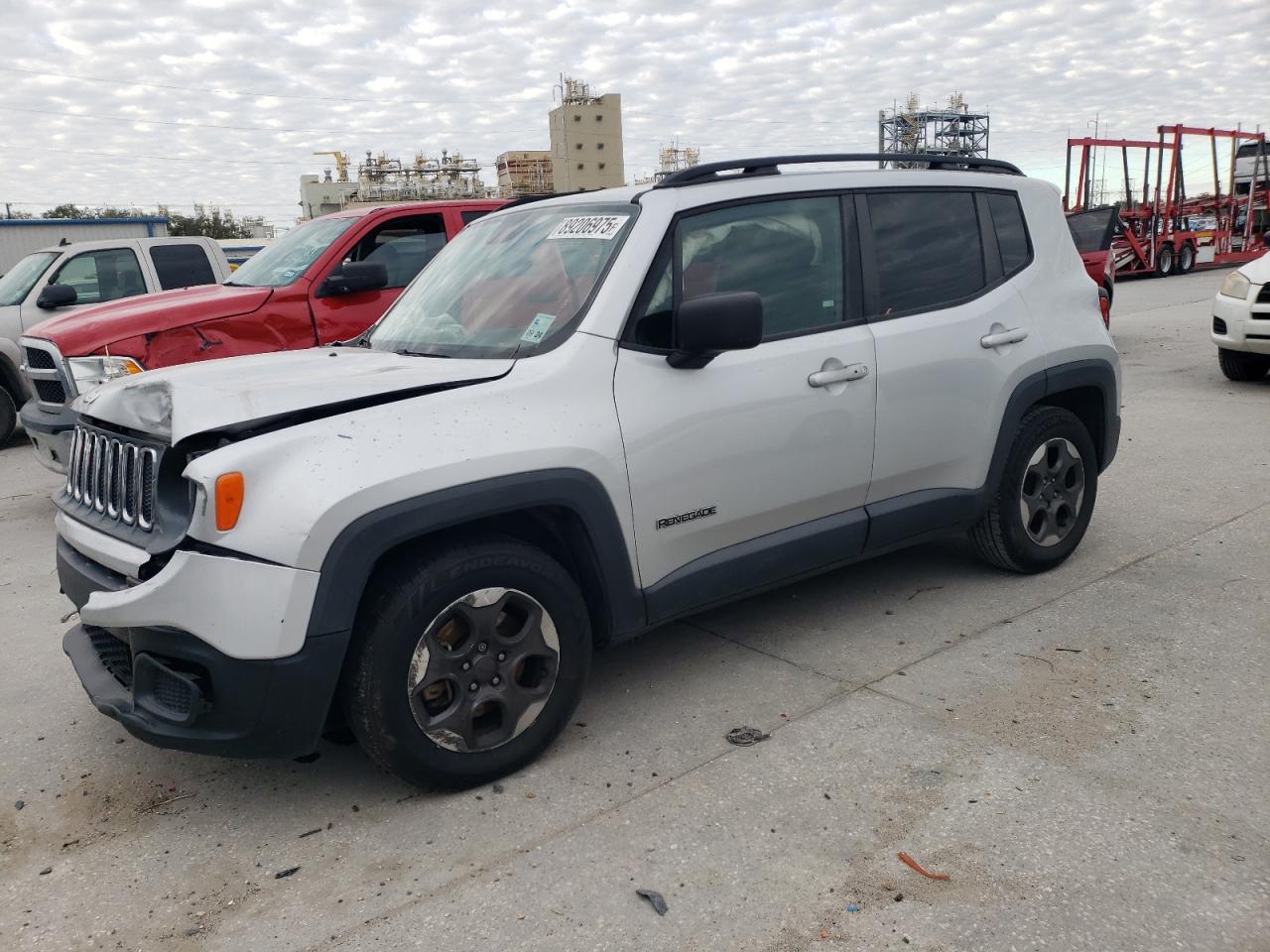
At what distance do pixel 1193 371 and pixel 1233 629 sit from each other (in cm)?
779

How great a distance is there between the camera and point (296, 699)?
2809mm

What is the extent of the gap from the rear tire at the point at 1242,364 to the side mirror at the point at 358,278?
7702 mm

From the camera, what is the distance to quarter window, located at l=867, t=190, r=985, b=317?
417cm

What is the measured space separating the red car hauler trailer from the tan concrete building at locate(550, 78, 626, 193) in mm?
73600

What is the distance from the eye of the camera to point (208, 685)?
2.83 meters

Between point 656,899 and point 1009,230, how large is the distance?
336 cm

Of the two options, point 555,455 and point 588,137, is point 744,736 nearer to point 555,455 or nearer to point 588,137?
point 555,455

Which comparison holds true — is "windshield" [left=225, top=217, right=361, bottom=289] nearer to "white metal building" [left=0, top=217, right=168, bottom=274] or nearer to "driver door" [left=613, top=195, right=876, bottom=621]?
"driver door" [left=613, top=195, right=876, bottom=621]

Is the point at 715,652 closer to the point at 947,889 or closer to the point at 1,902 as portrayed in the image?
the point at 947,889

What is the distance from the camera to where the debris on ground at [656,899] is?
8.50ft

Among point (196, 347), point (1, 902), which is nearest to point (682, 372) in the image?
point (1, 902)

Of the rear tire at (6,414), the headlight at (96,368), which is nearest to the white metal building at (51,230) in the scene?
the rear tire at (6,414)

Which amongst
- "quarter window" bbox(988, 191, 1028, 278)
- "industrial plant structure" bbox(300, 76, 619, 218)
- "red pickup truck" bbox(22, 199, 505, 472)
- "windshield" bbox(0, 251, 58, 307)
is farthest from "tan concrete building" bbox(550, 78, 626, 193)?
"quarter window" bbox(988, 191, 1028, 278)

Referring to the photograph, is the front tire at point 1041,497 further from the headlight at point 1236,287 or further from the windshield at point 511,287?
the headlight at point 1236,287
